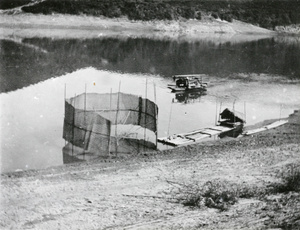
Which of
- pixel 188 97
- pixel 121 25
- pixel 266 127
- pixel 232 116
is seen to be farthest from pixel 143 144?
pixel 121 25

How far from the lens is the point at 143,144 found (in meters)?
19.2

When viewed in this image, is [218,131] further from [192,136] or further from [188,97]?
[188,97]

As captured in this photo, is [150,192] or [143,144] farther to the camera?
[143,144]

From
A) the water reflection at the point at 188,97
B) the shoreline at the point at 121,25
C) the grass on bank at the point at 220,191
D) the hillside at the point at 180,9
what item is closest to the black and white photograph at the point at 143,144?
the grass on bank at the point at 220,191

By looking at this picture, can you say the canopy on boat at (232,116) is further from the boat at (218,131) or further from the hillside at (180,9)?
the hillside at (180,9)

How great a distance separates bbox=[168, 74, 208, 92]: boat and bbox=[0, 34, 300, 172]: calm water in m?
1.03

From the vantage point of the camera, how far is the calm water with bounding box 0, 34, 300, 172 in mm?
19562

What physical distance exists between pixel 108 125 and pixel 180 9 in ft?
290

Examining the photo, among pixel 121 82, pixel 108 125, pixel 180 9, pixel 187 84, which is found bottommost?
pixel 121 82

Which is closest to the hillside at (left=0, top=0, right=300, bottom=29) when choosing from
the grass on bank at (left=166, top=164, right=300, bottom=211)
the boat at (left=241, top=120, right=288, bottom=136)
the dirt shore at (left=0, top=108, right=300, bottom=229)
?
the boat at (left=241, top=120, right=288, bottom=136)

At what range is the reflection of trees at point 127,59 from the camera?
35.8 m

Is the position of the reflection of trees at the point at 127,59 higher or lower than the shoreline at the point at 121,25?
lower

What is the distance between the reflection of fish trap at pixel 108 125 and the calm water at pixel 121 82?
925 millimetres

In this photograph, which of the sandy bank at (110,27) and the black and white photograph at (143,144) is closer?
the black and white photograph at (143,144)
